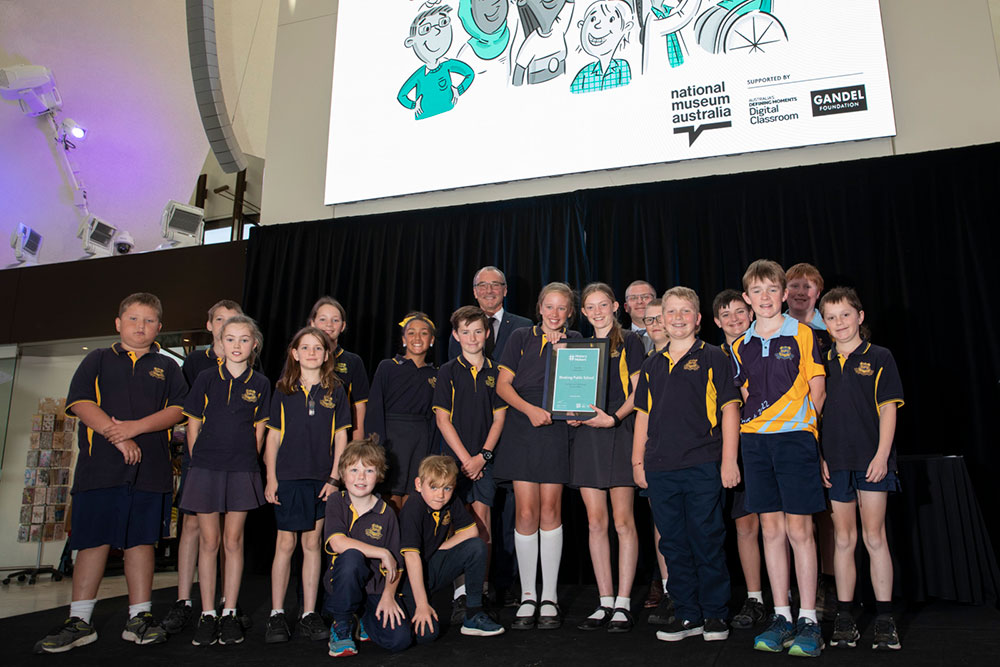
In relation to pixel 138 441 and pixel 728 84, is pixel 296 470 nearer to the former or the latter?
pixel 138 441

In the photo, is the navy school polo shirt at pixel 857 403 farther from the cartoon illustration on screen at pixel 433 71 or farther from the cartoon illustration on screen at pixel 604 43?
the cartoon illustration on screen at pixel 433 71

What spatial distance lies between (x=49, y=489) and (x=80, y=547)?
440cm

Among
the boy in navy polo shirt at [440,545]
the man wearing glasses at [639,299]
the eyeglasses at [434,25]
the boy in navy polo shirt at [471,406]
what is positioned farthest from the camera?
the eyeglasses at [434,25]

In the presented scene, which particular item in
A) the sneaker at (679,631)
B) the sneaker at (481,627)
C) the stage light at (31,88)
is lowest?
the sneaker at (481,627)

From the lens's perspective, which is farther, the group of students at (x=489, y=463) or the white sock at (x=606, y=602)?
the white sock at (x=606, y=602)

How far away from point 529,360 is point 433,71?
296 centimetres

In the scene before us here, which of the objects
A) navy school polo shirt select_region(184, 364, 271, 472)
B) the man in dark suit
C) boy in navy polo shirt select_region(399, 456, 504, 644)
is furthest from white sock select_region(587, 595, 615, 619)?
navy school polo shirt select_region(184, 364, 271, 472)

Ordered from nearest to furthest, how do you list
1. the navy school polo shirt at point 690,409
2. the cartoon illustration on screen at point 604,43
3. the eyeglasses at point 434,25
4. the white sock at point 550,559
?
the navy school polo shirt at point 690,409
the white sock at point 550,559
the cartoon illustration on screen at point 604,43
the eyeglasses at point 434,25

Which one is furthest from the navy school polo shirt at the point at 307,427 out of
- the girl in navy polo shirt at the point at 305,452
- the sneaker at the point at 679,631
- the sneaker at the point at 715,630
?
the sneaker at the point at 715,630

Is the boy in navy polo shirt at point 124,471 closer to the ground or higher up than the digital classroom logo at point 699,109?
closer to the ground

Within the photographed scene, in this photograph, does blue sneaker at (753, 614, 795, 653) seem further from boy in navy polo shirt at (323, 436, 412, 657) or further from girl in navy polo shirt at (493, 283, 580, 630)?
boy in navy polo shirt at (323, 436, 412, 657)

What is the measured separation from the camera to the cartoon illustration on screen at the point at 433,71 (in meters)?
5.05

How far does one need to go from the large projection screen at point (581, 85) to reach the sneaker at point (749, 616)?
8.88ft

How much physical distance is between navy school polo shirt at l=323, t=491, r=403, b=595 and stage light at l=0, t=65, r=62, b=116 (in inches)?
Result: 249
